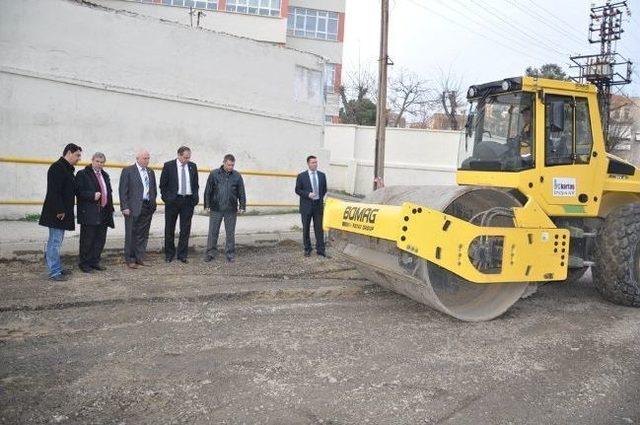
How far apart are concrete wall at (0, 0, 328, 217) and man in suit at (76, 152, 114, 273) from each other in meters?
3.28

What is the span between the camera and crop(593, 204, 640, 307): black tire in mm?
6234

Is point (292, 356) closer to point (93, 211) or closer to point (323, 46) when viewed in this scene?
point (93, 211)

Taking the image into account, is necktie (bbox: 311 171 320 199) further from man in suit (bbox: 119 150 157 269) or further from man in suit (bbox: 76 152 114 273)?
man in suit (bbox: 76 152 114 273)

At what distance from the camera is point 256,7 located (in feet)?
108

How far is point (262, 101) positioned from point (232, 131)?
3.74 feet

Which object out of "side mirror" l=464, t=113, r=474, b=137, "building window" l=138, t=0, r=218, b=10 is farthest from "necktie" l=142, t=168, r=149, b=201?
"building window" l=138, t=0, r=218, b=10

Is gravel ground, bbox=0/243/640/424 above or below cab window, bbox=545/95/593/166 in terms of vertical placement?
below

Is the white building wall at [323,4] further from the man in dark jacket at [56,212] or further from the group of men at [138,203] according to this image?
the man in dark jacket at [56,212]

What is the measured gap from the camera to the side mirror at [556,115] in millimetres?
6014

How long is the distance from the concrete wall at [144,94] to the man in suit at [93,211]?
328cm

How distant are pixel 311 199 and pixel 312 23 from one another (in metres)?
29.3

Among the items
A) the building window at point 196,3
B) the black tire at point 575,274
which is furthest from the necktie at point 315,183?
the building window at point 196,3

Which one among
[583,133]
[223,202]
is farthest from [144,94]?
[583,133]

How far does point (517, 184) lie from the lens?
6.05m
